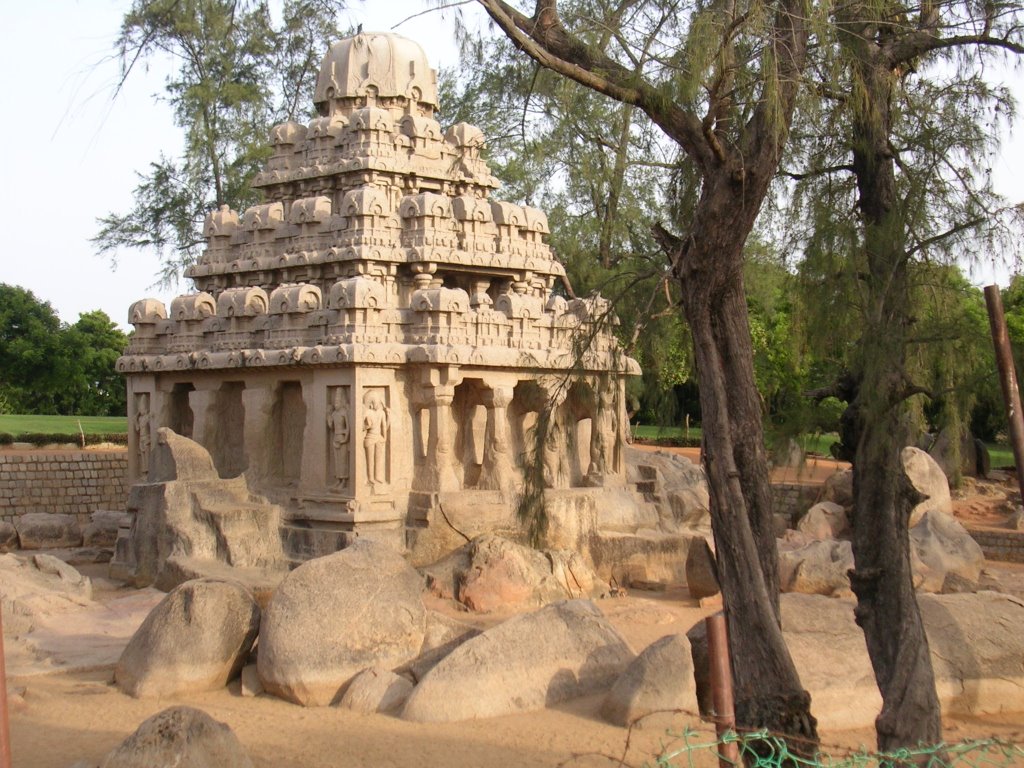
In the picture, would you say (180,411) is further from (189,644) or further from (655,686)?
(655,686)

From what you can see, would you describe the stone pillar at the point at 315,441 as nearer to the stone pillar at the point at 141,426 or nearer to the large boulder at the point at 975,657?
the stone pillar at the point at 141,426

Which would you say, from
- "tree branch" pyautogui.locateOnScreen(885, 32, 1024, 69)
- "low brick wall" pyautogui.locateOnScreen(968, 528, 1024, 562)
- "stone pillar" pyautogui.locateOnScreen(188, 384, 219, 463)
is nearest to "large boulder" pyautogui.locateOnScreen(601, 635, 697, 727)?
"tree branch" pyautogui.locateOnScreen(885, 32, 1024, 69)

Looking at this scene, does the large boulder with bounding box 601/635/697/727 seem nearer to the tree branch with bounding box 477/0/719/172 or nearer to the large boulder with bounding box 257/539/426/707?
the large boulder with bounding box 257/539/426/707

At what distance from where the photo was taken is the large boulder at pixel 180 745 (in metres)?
6.77

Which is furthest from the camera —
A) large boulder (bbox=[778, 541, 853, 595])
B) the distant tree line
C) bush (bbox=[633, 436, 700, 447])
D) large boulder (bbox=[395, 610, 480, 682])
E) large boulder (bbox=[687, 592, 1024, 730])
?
the distant tree line

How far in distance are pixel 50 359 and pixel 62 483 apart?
18344mm

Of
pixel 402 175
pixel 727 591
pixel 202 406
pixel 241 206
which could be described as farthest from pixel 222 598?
pixel 241 206

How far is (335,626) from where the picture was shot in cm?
941

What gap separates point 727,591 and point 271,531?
7364 mm

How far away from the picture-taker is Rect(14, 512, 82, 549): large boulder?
16500 mm

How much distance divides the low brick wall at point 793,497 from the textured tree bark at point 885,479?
36.2 feet

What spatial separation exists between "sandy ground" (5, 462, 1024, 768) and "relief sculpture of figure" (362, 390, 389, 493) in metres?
3.42

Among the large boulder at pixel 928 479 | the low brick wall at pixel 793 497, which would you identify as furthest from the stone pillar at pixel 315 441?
the large boulder at pixel 928 479

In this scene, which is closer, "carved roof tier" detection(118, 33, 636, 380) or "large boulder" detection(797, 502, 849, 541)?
"carved roof tier" detection(118, 33, 636, 380)
